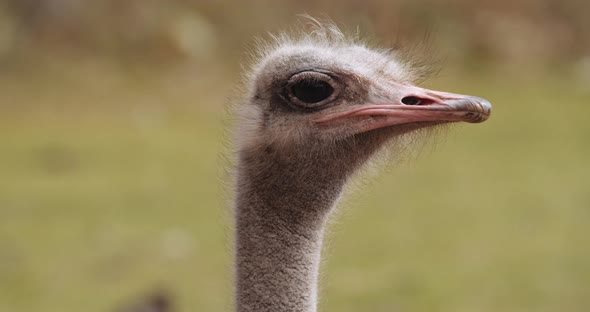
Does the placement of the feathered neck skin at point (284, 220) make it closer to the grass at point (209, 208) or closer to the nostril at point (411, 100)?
the nostril at point (411, 100)

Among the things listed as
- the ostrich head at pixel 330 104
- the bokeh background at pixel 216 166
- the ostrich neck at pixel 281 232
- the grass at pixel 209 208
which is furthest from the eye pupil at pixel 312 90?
the grass at pixel 209 208

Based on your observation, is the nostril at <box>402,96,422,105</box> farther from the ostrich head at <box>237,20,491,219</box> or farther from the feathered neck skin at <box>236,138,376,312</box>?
the feathered neck skin at <box>236,138,376,312</box>

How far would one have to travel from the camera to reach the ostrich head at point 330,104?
244cm

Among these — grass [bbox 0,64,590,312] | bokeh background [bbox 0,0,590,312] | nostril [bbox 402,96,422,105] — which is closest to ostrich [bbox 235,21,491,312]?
nostril [bbox 402,96,422,105]

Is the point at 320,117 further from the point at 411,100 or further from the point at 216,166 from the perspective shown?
the point at 216,166

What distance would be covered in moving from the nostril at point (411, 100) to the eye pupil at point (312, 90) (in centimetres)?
14

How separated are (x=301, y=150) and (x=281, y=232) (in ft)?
0.55

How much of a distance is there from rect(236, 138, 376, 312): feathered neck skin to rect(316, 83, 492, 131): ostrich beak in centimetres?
7

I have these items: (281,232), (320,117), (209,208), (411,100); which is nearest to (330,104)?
(320,117)

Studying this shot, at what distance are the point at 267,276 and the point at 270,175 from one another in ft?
0.65

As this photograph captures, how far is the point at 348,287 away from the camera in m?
6.50

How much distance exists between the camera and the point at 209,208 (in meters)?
7.77

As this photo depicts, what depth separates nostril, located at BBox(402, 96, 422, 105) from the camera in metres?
2.43

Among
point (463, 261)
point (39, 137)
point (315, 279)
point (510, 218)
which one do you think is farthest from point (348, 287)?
point (315, 279)
